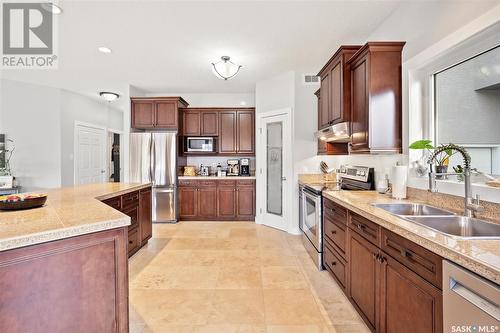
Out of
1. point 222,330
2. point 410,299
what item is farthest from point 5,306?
point 410,299

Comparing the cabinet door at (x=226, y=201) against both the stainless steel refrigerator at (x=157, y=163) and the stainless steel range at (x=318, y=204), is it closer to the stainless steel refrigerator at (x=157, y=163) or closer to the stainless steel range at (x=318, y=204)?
the stainless steel refrigerator at (x=157, y=163)

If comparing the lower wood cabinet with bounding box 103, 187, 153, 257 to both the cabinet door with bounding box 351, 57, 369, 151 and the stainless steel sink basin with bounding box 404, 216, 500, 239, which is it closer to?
the cabinet door with bounding box 351, 57, 369, 151

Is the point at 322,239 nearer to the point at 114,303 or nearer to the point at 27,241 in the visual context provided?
the point at 114,303

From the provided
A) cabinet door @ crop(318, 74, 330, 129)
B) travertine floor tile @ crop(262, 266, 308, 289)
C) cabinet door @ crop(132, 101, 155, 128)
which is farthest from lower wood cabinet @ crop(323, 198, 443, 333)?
cabinet door @ crop(132, 101, 155, 128)

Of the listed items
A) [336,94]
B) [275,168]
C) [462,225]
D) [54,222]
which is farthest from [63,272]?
[275,168]

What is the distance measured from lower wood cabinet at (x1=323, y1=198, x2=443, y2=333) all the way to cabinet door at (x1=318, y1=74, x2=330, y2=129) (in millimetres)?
1396

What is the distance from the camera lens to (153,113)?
5125 millimetres

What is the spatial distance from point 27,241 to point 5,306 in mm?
306

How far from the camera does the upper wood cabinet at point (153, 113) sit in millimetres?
5109

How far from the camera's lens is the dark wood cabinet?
1.20 metres

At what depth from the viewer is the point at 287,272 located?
285cm

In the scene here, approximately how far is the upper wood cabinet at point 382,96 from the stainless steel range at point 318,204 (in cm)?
68

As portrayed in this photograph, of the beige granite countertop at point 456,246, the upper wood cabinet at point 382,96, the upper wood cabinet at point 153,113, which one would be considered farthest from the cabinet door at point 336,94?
the upper wood cabinet at point 153,113

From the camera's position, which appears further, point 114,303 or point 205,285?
point 205,285
